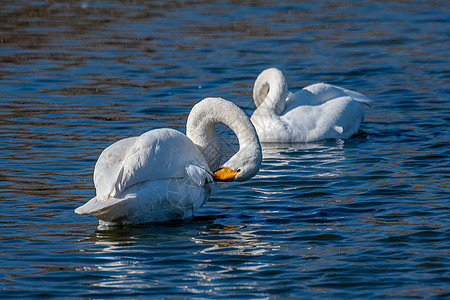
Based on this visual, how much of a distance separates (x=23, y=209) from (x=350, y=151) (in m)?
4.20

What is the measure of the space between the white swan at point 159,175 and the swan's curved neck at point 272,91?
3688mm

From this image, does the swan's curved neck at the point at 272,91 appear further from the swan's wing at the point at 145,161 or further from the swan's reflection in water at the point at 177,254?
the swan's wing at the point at 145,161

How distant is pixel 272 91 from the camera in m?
11.6

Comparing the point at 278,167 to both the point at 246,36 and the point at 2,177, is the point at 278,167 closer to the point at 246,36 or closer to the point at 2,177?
the point at 2,177

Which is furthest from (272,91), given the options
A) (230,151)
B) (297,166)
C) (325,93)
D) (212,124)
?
(212,124)

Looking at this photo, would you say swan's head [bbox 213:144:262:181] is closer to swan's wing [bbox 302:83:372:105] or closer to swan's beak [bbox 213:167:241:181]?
swan's beak [bbox 213:167:241:181]

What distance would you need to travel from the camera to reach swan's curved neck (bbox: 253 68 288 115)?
11.5 meters

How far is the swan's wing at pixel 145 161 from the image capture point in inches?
284

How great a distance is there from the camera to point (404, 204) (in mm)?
8172

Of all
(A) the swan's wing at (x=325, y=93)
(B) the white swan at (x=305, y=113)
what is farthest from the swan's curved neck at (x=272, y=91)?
(A) the swan's wing at (x=325, y=93)

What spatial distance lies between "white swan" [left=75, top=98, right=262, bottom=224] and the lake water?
214mm

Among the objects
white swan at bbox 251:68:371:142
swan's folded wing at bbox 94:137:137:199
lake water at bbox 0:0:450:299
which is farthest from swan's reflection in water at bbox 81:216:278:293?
white swan at bbox 251:68:371:142

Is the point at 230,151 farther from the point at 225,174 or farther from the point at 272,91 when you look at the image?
the point at 225,174

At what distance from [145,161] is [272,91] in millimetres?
4607
